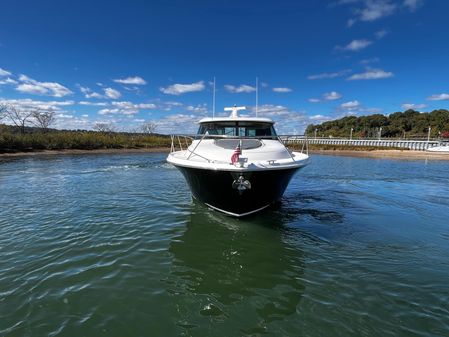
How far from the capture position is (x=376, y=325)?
14.7 feet

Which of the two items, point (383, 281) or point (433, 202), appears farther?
point (433, 202)

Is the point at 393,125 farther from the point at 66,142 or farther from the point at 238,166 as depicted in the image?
the point at 238,166

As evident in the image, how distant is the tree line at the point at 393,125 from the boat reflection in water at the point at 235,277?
86.8m

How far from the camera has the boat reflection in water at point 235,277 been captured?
469 cm

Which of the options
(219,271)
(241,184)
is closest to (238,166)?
(241,184)

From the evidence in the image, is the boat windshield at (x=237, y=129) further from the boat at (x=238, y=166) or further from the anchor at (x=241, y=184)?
the anchor at (x=241, y=184)

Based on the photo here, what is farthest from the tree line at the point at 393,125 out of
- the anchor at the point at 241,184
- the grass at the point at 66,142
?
the anchor at the point at 241,184

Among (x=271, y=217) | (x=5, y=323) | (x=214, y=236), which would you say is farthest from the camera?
(x=271, y=217)

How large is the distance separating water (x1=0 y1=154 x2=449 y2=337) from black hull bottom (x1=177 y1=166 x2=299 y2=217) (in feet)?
1.90

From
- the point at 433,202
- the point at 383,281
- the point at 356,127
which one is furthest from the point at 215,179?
the point at 356,127

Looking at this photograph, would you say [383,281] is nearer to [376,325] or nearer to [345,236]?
[376,325]

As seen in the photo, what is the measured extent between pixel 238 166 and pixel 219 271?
2.75 metres

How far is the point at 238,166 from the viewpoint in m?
7.90

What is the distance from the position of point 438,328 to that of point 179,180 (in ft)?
51.8
